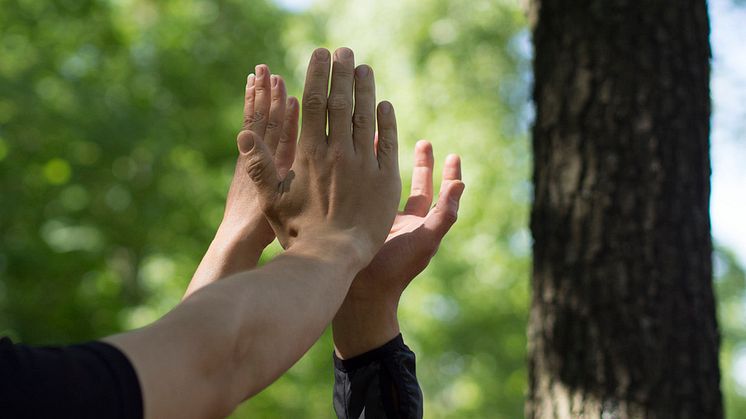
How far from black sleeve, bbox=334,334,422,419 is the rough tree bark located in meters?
1.29

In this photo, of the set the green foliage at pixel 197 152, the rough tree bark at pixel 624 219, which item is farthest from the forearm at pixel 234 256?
the green foliage at pixel 197 152

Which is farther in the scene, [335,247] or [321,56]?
[321,56]

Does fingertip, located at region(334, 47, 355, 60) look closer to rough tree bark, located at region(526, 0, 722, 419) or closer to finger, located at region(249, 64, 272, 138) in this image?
finger, located at region(249, 64, 272, 138)

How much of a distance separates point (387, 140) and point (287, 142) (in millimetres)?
299

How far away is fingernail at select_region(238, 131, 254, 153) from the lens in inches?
58.2

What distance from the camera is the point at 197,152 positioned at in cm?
1156

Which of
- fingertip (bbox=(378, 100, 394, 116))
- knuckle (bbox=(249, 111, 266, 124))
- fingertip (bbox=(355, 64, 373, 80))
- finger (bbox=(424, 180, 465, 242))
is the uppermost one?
fingertip (bbox=(355, 64, 373, 80))

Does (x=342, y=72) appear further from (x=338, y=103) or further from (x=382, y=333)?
(x=382, y=333)

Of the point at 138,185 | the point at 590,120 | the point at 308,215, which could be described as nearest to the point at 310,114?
the point at 308,215

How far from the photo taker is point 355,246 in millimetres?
1323

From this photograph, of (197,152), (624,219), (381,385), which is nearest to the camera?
(381,385)

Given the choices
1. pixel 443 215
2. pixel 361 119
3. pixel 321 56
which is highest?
pixel 321 56

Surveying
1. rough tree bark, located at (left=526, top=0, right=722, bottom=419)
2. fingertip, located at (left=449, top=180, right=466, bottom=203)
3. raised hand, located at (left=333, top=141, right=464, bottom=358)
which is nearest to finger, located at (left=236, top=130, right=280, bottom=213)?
raised hand, located at (left=333, top=141, right=464, bottom=358)

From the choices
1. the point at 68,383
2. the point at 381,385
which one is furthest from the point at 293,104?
the point at 68,383
